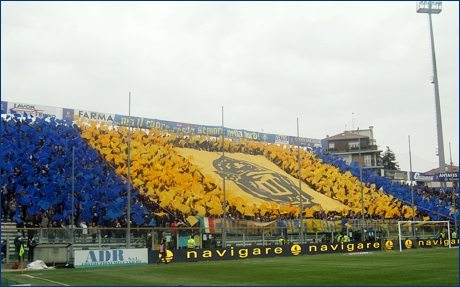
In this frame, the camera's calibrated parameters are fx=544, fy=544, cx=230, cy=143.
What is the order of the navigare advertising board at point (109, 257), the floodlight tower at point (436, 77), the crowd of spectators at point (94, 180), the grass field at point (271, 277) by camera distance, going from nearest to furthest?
the grass field at point (271, 277)
the navigare advertising board at point (109, 257)
the crowd of spectators at point (94, 180)
the floodlight tower at point (436, 77)

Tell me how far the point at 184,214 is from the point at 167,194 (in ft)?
7.95

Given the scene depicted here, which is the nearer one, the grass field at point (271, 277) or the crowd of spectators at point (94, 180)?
the grass field at point (271, 277)

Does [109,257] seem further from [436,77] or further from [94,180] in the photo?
[436,77]

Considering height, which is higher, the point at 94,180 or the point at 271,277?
the point at 94,180

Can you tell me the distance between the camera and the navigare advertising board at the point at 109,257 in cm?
3105

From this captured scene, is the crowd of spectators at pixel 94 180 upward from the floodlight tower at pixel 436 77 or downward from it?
downward

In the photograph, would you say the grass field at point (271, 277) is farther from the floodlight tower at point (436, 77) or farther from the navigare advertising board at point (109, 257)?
the floodlight tower at point (436, 77)

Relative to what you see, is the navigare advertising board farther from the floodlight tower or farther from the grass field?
the floodlight tower

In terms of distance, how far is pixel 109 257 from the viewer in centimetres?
3212

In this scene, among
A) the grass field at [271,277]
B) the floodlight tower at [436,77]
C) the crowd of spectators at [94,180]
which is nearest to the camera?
the grass field at [271,277]

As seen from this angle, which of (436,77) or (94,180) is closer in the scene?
(94,180)

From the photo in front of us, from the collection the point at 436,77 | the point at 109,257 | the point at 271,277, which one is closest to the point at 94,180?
the point at 109,257

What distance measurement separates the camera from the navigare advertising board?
102 ft

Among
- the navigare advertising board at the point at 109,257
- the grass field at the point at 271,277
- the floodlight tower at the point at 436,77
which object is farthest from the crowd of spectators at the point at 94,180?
the floodlight tower at the point at 436,77
